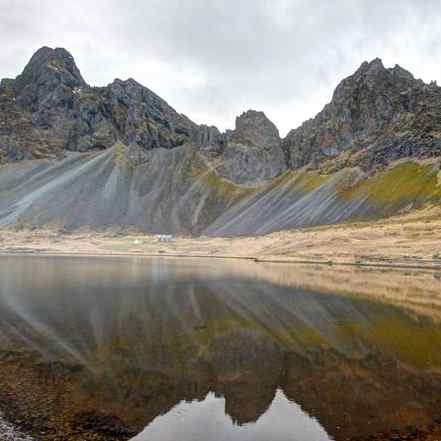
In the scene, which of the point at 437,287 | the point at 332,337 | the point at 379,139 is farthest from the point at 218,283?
the point at 379,139

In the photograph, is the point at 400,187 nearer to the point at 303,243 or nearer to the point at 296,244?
the point at 303,243

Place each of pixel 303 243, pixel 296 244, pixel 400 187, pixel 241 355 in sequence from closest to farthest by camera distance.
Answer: pixel 241 355, pixel 303 243, pixel 296 244, pixel 400 187

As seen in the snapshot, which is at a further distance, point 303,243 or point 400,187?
point 400,187

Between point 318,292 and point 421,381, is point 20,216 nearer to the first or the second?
point 318,292

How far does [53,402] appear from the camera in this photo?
60.0ft

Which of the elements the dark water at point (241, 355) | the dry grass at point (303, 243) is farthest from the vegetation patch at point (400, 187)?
the dark water at point (241, 355)

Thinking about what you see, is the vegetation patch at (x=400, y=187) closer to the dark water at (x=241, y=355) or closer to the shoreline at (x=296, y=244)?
the shoreline at (x=296, y=244)

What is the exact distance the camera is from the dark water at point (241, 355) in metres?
17.8

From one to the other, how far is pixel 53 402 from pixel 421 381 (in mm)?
16233

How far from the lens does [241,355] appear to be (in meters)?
27.2

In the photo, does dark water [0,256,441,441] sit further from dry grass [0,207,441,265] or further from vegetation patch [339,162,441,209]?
vegetation patch [339,162,441,209]

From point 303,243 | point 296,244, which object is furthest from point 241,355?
point 296,244

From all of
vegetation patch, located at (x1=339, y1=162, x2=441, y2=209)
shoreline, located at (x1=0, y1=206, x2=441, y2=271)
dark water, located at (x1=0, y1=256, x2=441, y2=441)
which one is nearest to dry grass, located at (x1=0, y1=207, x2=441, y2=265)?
shoreline, located at (x1=0, y1=206, x2=441, y2=271)

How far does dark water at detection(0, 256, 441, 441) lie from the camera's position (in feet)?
58.5
